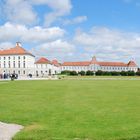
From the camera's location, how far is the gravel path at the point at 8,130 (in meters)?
8.53

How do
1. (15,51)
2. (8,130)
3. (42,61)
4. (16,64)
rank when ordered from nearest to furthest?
(8,130), (16,64), (15,51), (42,61)

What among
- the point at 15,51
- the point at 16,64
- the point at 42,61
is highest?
the point at 15,51

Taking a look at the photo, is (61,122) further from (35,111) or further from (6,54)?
(6,54)

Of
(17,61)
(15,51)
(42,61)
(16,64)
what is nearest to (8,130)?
(17,61)

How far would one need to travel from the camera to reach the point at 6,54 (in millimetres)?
140875

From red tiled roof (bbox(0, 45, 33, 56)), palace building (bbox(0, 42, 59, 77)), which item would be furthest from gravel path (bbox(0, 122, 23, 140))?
red tiled roof (bbox(0, 45, 33, 56))

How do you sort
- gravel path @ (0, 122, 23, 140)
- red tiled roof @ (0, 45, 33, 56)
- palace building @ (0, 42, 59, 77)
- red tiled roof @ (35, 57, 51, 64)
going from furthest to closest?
1. red tiled roof @ (35, 57, 51, 64)
2. red tiled roof @ (0, 45, 33, 56)
3. palace building @ (0, 42, 59, 77)
4. gravel path @ (0, 122, 23, 140)

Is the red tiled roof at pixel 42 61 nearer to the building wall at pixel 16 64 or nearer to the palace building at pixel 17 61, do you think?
the palace building at pixel 17 61

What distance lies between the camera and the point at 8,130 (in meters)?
9.44

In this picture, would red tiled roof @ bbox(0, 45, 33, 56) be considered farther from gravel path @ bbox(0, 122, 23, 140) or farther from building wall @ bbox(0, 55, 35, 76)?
gravel path @ bbox(0, 122, 23, 140)

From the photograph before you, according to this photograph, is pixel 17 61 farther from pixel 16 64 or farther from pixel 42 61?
pixel 42 61

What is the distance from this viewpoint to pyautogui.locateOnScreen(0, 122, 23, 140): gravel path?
336 inches

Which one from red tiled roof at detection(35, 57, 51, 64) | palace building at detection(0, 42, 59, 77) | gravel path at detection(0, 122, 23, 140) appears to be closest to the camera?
gravel path at detection(0, 122, 23, 140)

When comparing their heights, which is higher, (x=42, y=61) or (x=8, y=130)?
(x=42, y=61)
